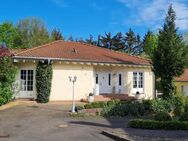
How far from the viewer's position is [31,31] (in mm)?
64750

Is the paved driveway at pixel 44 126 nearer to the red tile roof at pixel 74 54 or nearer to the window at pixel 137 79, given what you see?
the red tile roof at pixel 74 54

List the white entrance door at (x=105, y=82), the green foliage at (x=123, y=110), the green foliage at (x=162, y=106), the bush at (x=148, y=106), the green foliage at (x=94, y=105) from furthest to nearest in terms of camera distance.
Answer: the white entrance door at (x=105, y=82), the green foliage at (x=162, y=106), the bush at (x=148, y=106), the green foliage at (x=94, y=105), the green foliage at (x=123, y=110)

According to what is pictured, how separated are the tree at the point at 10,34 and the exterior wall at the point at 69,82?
31.0 metres

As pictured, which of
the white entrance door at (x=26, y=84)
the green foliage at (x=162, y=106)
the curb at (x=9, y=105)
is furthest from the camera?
the white entrance door at (x=26, y=84)

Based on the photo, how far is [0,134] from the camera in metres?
16.5

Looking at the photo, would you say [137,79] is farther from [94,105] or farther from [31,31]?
[31,31]

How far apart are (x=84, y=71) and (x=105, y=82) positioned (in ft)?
12.8

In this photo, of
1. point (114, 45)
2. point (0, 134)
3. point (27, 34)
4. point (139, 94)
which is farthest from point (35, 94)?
point (114, 45)

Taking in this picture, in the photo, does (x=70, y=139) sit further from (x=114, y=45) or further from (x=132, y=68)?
(x=114, y=45)

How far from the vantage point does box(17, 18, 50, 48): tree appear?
63750 millimetres

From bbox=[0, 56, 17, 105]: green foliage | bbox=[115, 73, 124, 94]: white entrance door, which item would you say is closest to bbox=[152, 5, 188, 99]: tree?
bbox=[115, 73, 124, 94]: white entrance door

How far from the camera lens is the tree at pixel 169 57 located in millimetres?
30172

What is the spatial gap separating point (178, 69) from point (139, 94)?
6.11 metres

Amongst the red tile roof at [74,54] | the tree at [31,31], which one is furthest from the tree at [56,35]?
the red tile roof at [74,54]
